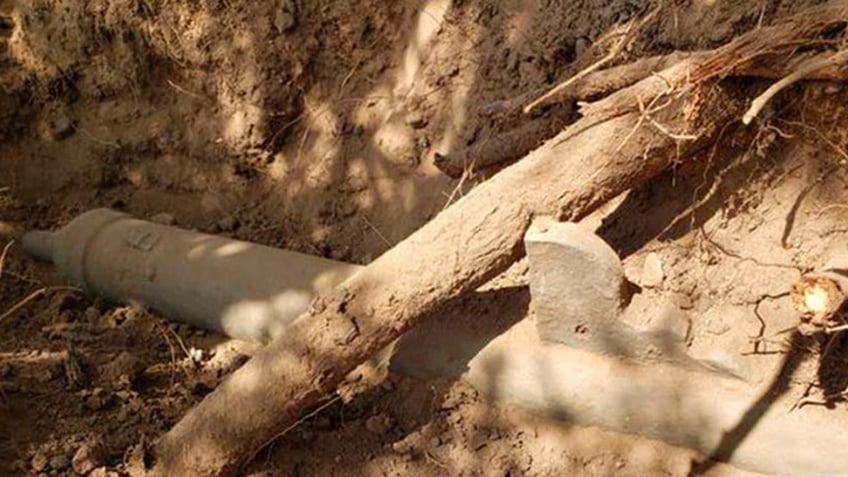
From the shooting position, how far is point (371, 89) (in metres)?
3.95

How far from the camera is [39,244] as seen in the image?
14.0ft

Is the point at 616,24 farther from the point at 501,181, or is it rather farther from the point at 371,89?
the point at 371,89

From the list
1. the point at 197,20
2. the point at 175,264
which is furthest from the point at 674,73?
the point at 197,20

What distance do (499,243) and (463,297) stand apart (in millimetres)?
429

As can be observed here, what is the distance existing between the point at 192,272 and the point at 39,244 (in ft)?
3.27

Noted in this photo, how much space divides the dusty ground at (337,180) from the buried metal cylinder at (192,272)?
127mm

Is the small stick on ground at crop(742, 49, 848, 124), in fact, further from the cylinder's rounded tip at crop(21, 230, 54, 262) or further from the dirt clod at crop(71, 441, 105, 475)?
the cylinder's rounded tip at crop(21, 230, 54, 262)

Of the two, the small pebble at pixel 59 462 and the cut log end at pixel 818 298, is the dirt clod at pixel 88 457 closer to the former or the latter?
the small pebble at pixel 59 462

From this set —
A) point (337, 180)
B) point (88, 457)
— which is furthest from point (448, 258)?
point (88, 457)

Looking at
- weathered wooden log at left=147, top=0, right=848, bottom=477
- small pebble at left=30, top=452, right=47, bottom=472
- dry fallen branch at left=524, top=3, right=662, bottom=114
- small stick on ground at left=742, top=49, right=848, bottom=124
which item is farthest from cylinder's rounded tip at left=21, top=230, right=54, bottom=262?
small stick on ground at left=742, top=49, right=848, bottom=124

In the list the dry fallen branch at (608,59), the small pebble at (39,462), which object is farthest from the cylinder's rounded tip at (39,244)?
the dry fallen branch at (608,59)

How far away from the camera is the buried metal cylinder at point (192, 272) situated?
137 inches

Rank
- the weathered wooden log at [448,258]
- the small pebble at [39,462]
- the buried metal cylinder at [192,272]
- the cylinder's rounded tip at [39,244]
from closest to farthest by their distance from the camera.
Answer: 1. the weathered wooden log at [448,258]
2. the small pebble at [39,462]
3. the buried metal cylinder at [192,272]
4. the cylinder's rounded tip at [39,244]

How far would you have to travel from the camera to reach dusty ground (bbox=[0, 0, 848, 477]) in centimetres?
280
